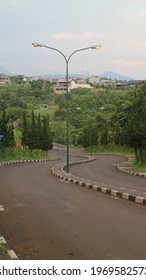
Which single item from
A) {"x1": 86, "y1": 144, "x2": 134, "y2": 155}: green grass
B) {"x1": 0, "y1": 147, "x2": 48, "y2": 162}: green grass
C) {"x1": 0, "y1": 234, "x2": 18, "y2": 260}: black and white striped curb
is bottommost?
{"x1": 86, "y1": 144, "x2": 134, "y2": 155}: green grass

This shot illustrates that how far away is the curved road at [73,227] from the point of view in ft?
26.2

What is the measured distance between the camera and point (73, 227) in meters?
10.2

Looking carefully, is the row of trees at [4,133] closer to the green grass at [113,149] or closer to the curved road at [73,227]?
the green grass at [113,149]

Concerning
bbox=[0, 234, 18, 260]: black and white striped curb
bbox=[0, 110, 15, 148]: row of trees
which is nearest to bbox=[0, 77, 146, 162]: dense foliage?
bbox=[0, 110, 15, 148]: row of trees

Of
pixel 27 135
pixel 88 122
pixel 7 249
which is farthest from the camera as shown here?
pixel 88 122

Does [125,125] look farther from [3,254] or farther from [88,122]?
[88,122]

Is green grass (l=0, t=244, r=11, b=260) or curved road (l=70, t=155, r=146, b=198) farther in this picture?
curved road (l=70, t=155, r=146, b=198)

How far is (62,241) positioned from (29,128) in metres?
Answer: 67.3

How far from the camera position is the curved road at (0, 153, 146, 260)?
7.98 meters

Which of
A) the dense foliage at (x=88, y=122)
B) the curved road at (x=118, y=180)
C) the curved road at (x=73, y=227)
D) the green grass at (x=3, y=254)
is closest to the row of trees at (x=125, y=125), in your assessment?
the dense foliage at (x=88, y=122)

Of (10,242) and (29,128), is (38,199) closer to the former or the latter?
(10,242)

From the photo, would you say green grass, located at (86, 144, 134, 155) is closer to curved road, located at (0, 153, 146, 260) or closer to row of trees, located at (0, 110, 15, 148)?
row of trees, located at (0, 110, 15, 148)

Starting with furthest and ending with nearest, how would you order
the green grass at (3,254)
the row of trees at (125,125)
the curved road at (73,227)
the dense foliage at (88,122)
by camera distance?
the dense foliage at (88,122), the row of trees at (125,125), the curved road at (73,227), the green grass at (3,254)

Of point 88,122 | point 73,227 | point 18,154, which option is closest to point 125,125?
point 18,154
